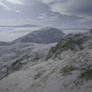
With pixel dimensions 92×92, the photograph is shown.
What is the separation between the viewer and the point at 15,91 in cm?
603

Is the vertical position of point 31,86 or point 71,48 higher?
point 71,48

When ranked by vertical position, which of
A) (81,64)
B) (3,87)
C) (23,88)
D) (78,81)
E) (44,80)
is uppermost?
(81,64)

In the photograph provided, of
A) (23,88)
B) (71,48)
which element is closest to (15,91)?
(23,88)

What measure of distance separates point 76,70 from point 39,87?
2135mm

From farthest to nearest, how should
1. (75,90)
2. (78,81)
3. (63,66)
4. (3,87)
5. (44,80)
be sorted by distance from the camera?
(3,87) → (63,66) → (44,80) → (78,81) → (75,90)

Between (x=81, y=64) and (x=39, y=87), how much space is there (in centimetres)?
262

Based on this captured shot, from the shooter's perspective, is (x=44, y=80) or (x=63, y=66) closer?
(x=44, y=80)

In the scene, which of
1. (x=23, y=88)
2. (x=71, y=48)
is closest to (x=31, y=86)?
(x=23, y=88)

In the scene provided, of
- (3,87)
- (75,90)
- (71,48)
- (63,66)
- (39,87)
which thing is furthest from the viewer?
(71,48)

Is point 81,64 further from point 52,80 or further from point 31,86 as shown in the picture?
point 31,86

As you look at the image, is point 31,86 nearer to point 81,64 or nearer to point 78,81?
point 78,81

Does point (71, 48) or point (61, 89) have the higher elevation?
point (71, 48)

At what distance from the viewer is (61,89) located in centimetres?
484

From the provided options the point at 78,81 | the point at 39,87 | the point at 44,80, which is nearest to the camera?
the point at 78,81
